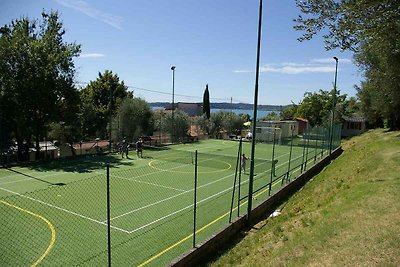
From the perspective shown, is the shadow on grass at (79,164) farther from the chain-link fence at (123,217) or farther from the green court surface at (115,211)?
the chain-link fence at (123,217)

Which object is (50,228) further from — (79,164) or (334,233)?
(79,164)

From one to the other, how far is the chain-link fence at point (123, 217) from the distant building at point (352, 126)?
39692mm

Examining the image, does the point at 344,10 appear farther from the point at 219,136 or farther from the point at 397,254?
→ the point at 219,136

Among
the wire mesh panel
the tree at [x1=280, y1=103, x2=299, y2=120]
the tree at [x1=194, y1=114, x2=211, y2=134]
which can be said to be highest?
the tree at [x1=280, y1=103, x2=299, y2=120]

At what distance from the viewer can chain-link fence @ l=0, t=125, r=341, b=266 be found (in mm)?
10312

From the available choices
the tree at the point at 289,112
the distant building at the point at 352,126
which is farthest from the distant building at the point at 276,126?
the tree at the point at 289,112

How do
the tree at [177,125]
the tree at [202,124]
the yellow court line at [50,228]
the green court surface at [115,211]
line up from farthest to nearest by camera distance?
the tree at [202,124], the tree at [177,125], the green court surface at [115,211], the yellow court line at [50,228]

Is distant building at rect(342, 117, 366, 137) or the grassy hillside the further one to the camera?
distant building at rect(342, 117, 366, 137)

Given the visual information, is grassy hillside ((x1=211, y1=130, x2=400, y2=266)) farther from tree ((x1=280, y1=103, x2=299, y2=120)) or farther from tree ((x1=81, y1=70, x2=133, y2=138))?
tree ((x1=280, y1=103, x2=299, y2=120))

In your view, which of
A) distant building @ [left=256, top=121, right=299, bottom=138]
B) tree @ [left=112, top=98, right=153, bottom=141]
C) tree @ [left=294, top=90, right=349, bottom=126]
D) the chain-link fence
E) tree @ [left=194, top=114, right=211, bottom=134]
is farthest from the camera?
tree @ [left=294, top=90, right=349, bottom=126]

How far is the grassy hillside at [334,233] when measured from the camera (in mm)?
8008

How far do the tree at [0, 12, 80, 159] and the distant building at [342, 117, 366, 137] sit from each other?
45.4 metres

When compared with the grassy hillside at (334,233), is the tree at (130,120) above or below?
above

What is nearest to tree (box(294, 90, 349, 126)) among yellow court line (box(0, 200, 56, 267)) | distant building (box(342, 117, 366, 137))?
distant building (box(342, 117, 366, 137))
